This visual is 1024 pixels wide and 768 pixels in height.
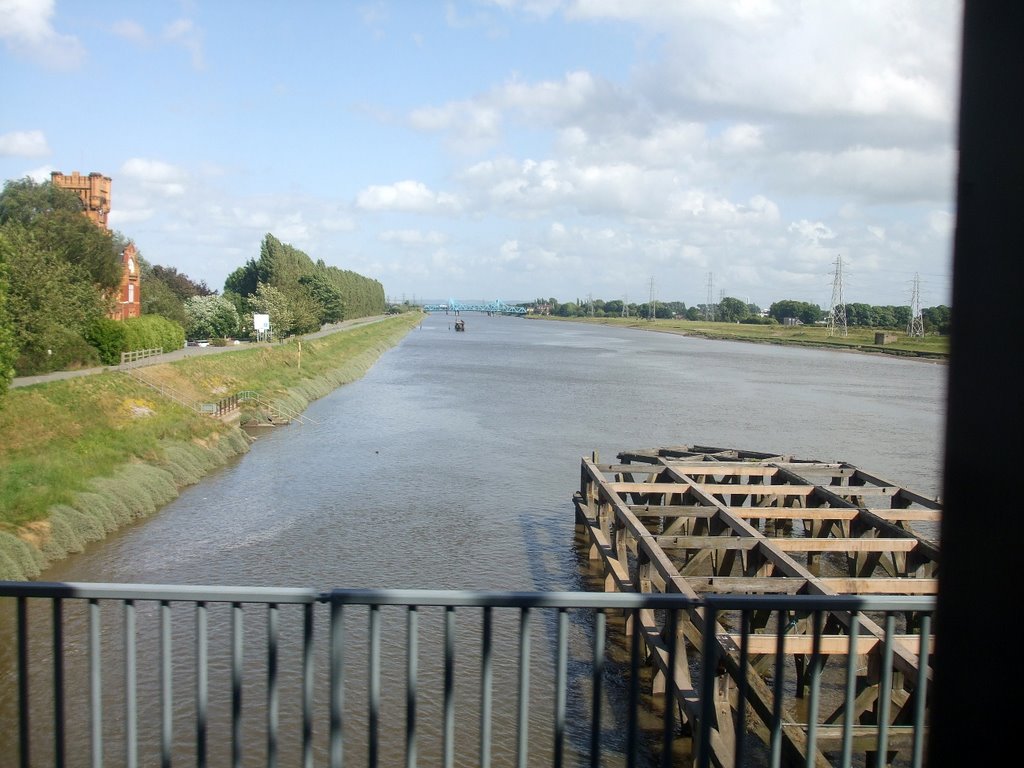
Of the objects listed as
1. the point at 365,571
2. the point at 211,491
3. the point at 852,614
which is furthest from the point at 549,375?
the point at 852,614

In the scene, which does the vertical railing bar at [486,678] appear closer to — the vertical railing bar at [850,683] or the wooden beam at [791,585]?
the vertical railing bar at [850,683]

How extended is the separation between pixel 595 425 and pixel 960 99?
105 ft

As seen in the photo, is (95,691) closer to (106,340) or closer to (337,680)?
(337,680)

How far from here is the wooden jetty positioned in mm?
7699

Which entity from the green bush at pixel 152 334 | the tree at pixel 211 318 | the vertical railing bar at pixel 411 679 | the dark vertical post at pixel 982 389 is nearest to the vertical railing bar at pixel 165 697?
the vertical railing bar at pixel 411 679

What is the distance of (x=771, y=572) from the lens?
12609mm

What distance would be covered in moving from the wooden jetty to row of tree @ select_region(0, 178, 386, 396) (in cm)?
1606

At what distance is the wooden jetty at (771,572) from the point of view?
25.3ft

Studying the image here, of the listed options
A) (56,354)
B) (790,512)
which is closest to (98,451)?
(56,354)

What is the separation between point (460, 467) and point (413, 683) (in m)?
21.7

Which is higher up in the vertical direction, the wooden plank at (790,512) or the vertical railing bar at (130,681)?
the vertical railing bar at (130,681)

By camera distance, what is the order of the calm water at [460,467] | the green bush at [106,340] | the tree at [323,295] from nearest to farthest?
1. the calm water at [460,467]
2. the green bush at [106,340]
3. the tree at [323,295]

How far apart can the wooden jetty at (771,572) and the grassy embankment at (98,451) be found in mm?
9247

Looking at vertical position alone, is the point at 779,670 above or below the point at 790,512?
above
